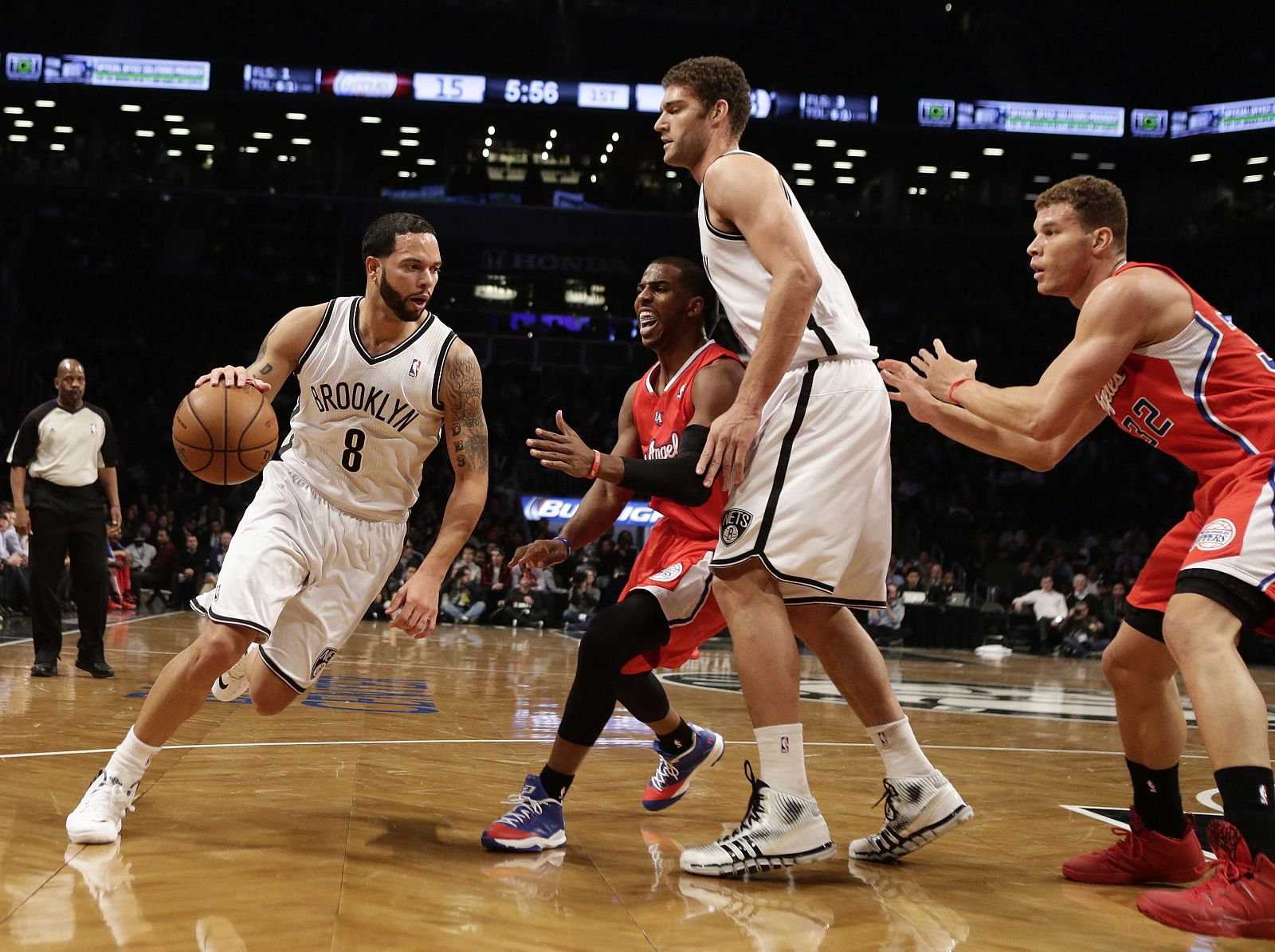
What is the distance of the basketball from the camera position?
157 inches

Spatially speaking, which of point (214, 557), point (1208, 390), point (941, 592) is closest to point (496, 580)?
point (214, 557)

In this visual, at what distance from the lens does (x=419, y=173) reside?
3059 cm

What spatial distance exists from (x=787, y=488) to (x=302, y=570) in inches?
68.4

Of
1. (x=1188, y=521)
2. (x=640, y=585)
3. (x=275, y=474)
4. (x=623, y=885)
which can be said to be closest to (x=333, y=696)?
(x=275, y=474)

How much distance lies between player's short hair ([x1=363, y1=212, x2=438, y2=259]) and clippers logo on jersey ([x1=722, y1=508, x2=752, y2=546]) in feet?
5.09

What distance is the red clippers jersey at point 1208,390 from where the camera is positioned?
3.33 m

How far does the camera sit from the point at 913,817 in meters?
3.65

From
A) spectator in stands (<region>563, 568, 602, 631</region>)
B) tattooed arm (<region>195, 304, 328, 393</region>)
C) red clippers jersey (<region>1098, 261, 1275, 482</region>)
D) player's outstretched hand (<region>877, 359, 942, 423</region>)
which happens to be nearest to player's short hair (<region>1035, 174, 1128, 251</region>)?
red clippers jersey (<region>1098, 261, 1275, 482</region>)

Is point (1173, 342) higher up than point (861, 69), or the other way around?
point (861, 69)

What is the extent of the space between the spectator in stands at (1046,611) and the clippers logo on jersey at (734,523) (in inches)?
585

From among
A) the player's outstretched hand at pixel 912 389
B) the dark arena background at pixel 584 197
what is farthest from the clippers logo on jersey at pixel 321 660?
the dark arena background at pixel 584 197

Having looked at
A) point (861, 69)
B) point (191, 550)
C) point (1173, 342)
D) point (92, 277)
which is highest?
point (861, 69)

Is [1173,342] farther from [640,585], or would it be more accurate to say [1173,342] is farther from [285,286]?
[285,286]

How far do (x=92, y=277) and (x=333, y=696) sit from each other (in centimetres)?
2409
